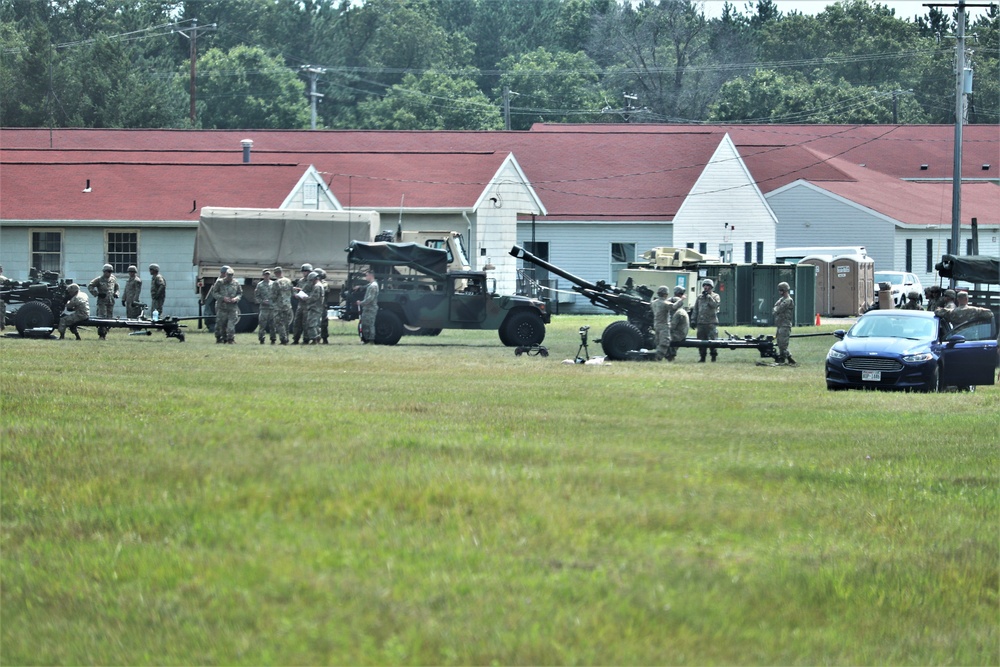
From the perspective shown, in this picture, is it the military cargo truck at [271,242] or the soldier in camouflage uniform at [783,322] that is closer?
the soldier in camouflage uniform at [783,322]

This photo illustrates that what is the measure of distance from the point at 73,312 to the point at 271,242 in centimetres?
779

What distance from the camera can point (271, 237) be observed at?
38.1 m

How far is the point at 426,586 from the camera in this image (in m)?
8.13

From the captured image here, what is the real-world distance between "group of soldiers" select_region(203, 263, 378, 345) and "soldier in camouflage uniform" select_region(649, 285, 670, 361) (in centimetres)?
682

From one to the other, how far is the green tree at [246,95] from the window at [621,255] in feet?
117

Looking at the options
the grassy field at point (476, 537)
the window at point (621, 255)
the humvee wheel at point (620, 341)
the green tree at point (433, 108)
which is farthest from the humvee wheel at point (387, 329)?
the green tree at point (433, 108)

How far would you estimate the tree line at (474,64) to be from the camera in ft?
256

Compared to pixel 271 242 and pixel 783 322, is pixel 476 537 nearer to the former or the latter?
pixel 783 322

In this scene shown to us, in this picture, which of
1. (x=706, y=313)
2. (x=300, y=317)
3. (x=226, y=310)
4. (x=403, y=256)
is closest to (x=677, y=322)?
(x=706, y=313)

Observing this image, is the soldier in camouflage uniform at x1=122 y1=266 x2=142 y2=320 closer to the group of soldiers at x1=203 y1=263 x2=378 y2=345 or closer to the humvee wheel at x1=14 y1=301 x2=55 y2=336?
the group of soldiers at x1=203 y1=263 x2=378 y2=345

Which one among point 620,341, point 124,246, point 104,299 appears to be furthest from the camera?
point 124,246

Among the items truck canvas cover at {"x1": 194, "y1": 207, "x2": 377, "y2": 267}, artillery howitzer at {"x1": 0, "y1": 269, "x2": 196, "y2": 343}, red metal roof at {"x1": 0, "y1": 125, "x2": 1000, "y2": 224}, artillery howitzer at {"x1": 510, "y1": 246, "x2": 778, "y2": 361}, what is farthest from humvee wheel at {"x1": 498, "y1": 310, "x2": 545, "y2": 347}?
red metal roof at {"x1": 0, "y1": 125, "x2": 1000, "y2": 224}

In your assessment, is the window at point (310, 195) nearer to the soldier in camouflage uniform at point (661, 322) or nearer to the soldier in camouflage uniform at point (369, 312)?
the soldier in camouflage uniform at point (369, 312)

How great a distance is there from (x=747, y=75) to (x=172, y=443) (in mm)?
95988
